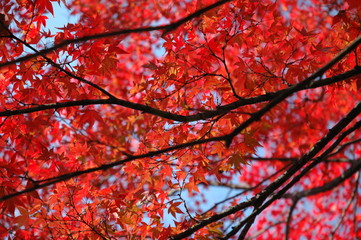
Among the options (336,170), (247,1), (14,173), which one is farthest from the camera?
(336,170)

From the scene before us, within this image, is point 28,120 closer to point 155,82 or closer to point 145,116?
point 155,82

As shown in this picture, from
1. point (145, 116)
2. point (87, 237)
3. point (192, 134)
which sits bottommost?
point (87, 237)

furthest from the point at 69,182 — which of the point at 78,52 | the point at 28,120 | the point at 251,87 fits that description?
the point at 251,87

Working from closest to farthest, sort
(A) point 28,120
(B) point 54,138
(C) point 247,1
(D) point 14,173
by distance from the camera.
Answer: (D) point 14,173
(C) point 247,1
(A) point 28,120
(B) point 54,138

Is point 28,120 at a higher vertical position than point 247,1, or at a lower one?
lower

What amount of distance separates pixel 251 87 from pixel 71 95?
5.79 ft

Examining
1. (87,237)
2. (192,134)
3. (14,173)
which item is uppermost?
(192,134)

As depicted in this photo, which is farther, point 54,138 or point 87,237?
point 54,138

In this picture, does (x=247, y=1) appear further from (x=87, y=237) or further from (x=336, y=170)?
(x=336, y=170)

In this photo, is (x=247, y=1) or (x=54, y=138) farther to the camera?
→ (x=54, y=138)

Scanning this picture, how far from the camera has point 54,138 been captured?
6.17 meters

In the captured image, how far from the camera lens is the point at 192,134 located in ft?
13.0

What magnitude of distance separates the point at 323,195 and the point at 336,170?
1.03 m

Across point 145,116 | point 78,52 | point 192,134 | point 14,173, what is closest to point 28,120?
point 14,173
